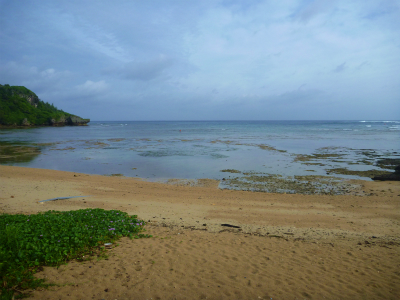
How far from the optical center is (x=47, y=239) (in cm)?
514

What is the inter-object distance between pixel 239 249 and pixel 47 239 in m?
4.28

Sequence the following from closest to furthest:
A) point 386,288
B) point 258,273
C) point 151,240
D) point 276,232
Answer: point 386,288, point 258,273, point 151,240, point 276,232

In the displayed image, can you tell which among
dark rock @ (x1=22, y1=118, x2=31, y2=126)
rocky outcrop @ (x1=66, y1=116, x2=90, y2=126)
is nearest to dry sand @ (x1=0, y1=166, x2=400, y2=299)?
dark rock @ (x1=22, y1=118, x2=31, y2=126)

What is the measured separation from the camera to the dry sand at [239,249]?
4395 mm

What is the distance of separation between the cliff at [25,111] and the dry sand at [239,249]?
95.6 metres

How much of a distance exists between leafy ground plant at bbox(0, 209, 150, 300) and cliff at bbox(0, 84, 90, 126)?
101433mm

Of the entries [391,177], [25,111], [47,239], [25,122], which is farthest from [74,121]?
[47,239]

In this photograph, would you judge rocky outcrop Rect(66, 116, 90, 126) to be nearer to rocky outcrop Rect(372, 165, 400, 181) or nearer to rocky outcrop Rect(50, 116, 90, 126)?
rocky outcrop Rect(50, 116, 90, 126)

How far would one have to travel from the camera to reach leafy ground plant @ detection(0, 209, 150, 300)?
4.09 m

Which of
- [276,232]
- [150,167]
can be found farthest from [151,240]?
[150,167]

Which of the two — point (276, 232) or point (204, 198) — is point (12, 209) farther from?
point (276, 232)

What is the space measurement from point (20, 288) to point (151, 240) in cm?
295

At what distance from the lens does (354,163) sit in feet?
70.9

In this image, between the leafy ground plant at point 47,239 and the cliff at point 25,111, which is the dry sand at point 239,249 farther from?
the cliff at point 25,111
